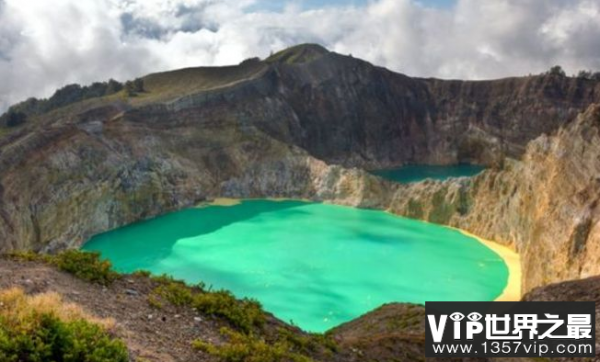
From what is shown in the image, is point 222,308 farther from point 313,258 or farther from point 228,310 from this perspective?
point 313,258

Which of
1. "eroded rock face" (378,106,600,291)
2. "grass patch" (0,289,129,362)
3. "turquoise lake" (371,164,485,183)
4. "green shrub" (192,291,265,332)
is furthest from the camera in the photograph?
"turquoise lake" (371,164,485,183)

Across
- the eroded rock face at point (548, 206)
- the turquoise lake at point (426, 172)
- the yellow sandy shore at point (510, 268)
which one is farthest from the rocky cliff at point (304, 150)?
the turquoise lake at point (426, 172)

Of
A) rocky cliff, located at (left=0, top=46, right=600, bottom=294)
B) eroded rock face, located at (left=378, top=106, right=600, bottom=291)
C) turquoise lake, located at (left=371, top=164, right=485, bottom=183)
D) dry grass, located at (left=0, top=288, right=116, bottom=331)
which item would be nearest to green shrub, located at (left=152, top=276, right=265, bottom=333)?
dry grass, located at (left=0, top=288, right=116, bottom=331)

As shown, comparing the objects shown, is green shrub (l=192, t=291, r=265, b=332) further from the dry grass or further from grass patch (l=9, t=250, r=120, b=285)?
the dry grass

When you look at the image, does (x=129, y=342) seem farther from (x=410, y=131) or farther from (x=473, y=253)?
(x=410, y=131)

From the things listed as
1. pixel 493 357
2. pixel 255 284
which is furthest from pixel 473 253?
pixel 493 357

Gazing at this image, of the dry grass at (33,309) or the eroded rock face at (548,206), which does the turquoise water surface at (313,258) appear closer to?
the eroded rock face at (548,206)
